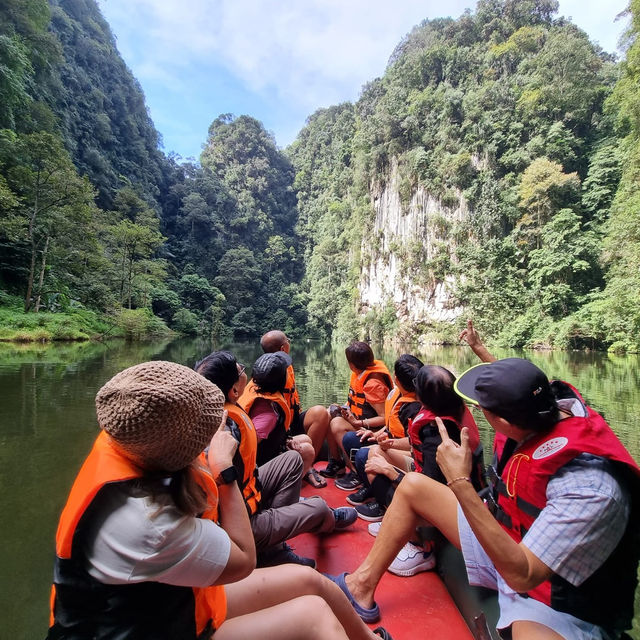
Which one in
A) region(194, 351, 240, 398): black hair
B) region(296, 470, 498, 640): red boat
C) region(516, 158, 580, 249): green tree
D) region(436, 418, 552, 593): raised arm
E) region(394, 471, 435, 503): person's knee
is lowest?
region(296, 470, 498, 640): red boat

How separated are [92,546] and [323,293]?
129 ft

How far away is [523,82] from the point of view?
83.1 feet

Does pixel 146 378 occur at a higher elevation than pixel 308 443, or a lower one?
higher

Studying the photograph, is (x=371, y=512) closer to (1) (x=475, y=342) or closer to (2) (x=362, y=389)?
(2) (x=362, y=389)

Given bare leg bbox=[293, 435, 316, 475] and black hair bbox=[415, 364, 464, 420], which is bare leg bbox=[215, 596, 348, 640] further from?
bare leg bbox=[293, 435, 316, 475]

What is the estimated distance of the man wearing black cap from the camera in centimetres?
91

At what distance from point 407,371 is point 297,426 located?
1197mm

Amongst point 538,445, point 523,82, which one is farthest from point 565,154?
point 538,445

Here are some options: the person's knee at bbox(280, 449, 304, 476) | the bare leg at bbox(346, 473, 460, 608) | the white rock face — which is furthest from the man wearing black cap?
the white rock face

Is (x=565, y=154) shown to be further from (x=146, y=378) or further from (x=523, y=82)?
(x=146, y=378)

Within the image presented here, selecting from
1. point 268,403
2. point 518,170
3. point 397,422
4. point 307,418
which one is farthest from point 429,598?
point 518,170

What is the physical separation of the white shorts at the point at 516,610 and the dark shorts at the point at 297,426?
5.67 ft

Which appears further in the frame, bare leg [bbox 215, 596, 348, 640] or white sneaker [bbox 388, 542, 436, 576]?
white sneaker [bbox 388, 542, 436, 576]

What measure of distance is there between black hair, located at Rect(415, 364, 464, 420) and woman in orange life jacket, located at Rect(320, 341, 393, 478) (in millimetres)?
1100
